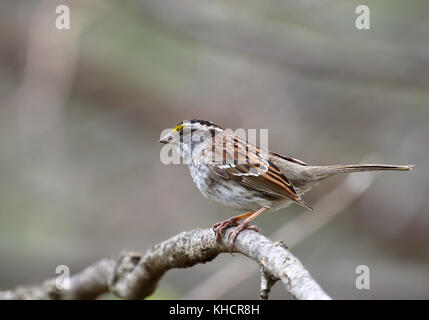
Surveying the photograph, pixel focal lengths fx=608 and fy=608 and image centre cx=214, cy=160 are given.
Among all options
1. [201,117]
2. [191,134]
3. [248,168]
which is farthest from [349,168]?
[201,117]

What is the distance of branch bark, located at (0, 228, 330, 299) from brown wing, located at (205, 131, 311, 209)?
2.59 feet

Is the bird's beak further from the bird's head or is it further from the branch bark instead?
the branch bark

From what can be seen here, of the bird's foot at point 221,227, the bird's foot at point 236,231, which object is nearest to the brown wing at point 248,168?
the bird's foot at point 221,227

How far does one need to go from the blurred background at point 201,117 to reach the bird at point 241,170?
2.86ft

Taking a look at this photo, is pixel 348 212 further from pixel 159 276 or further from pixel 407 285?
pixel 159 276

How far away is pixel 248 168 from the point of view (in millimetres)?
4910

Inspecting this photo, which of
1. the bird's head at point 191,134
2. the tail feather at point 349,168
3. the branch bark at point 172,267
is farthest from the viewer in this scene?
the bird's head at point 191,134

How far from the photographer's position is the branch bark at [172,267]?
2760 mm

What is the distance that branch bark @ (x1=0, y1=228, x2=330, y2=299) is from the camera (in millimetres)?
2760

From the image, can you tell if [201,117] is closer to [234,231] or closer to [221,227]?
[221,227]

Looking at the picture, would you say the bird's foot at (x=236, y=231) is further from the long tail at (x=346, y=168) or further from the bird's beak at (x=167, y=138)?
the bird's beak at (x=167, y=138)

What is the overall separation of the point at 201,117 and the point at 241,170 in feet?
9.60

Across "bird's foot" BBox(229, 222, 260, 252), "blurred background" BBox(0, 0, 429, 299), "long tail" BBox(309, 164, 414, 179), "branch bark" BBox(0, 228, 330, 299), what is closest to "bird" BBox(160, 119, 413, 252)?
"long tail" BBox(309, 164, 414, 179)
